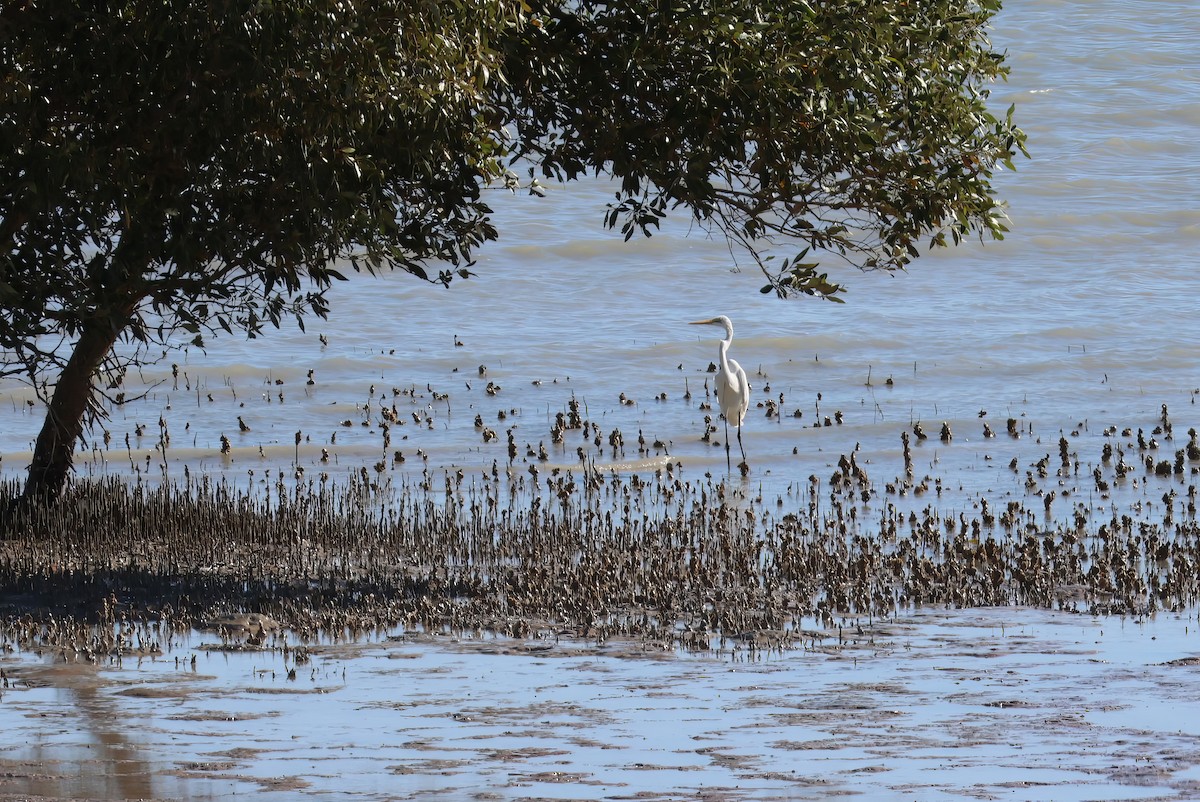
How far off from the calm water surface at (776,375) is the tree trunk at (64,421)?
3610 mm

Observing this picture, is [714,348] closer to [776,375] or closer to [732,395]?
[776,375]

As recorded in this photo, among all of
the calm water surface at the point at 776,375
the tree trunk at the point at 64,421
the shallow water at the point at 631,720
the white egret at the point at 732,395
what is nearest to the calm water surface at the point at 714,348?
the calm water surface at the point at 776,375

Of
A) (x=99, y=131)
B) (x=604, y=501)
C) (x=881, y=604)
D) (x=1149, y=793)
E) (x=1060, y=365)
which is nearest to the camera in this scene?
(x=1149, y=793)

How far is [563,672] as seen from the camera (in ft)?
26.6

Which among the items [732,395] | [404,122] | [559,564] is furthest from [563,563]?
[732,395]

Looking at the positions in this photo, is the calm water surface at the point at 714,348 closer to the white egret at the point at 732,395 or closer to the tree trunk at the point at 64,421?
the white egret at the point at 732,395

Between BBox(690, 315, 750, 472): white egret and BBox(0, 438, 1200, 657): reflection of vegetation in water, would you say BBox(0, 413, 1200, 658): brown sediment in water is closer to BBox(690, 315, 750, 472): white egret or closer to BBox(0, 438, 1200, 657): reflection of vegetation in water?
BBox(0, 438, 1200, 657): reflection of vegetation in water

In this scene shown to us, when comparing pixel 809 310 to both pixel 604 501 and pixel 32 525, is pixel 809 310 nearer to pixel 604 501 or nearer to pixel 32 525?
pixel 604 501

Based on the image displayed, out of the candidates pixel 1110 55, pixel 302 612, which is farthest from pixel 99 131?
pixel 1110 55

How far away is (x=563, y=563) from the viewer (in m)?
10.7

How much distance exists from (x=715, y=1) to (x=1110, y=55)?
131 ft

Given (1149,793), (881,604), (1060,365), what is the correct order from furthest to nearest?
1. (1060,365)
2. (881,604)
3. (1149,793)

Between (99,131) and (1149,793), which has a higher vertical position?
(99,131)

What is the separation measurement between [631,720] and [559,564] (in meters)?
3.77
